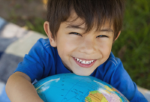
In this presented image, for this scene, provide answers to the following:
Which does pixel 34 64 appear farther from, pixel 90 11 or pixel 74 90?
pixel 90 11

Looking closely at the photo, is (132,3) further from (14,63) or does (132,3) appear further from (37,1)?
(14,63)

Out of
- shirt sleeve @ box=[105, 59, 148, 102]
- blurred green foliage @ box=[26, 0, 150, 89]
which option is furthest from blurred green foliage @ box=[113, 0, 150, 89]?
shirt sleeve @ box=[105, 59, 148, 102]

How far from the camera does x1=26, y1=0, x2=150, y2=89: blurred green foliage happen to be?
294 cm

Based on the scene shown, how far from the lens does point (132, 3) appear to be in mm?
3990

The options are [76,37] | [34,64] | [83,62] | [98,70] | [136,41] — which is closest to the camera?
[76,37]

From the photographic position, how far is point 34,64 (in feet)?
5.48

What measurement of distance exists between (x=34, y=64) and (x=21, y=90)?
39cm

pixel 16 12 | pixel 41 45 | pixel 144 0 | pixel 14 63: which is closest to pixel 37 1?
pixel 16 12

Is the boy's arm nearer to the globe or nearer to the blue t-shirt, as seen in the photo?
the globe

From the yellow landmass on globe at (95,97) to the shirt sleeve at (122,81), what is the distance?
1.69 ft

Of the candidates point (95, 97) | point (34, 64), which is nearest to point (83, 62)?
point (95, 97)

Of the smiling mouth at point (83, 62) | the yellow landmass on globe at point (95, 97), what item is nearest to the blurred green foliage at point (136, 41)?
the smiling mouth at point (83, 62)

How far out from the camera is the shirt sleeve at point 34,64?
1604 mm

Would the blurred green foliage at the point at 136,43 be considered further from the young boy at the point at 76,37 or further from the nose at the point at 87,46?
the nose at the point at 87,46
